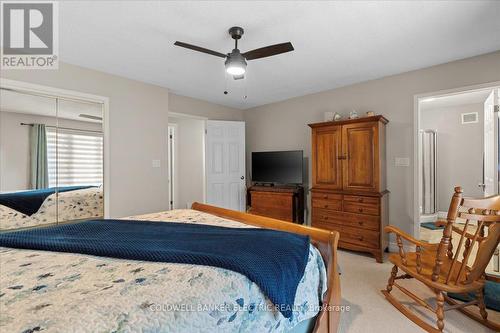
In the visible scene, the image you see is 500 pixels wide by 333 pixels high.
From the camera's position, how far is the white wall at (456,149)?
190 inches

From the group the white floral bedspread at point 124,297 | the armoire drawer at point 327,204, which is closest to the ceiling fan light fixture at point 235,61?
the white floral bedspread at point 124,297

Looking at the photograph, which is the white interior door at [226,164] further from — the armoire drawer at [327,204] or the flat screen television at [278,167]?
the armoire drawer at [327,204]

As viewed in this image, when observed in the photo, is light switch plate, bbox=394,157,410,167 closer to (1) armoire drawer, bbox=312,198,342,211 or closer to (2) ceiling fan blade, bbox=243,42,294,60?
(1) armoire drawer, bbox=312,198,342,211

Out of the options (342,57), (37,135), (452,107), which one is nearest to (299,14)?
(342,57)

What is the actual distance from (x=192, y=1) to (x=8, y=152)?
263cm

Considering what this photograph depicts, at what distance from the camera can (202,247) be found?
128 cm

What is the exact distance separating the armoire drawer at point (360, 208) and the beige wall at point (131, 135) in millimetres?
2775

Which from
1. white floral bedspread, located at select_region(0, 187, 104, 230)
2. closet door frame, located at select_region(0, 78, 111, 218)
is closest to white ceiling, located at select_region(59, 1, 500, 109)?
Result: closet door frame, located at select_region(0, 78, 111, 218)

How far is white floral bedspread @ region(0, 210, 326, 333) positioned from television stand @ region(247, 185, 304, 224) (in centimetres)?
289

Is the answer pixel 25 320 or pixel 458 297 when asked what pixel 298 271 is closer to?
pixel 25 320

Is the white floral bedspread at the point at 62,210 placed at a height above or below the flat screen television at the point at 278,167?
below

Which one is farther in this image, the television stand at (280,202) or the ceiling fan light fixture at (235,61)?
the television stand at (280,202)

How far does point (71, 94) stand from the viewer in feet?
9.93

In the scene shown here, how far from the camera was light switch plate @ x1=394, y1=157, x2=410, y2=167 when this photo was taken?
336cm
